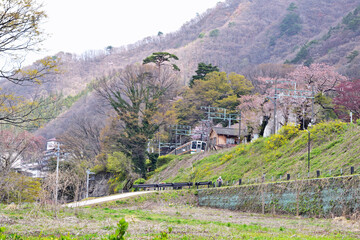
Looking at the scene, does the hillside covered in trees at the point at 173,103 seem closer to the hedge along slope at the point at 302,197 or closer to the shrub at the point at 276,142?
the shrub at the point at 276,142

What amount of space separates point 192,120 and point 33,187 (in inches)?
1238

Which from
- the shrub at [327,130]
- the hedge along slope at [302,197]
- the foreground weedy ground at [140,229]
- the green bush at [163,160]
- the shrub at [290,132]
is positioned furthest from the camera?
the green bush at [163,160]

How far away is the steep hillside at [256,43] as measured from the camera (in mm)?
107375

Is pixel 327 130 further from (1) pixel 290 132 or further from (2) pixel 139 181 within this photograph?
(2) pixel 139 181

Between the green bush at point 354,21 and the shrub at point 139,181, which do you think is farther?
the green bush at point 354,21

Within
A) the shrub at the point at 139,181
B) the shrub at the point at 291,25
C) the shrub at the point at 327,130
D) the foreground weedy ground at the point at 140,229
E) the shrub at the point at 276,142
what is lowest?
the shrub at the point at 139,181

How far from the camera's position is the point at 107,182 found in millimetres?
51062

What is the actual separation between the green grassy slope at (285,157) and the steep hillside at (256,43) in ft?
219

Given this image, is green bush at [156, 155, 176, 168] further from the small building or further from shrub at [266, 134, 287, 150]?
shrub at [266, 134, 287, 150]

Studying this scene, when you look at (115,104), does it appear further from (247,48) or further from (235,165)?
(247,48)

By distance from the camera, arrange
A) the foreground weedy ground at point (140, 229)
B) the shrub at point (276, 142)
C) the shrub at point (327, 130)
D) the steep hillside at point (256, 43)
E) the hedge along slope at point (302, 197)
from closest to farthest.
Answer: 1. the foreground weedy ground at point (140, 229)
2. the hedge along slope at point (302, 197)
3. the shrub at point (327, 130)
4. the shrub at point (276, 142)
5. the steep hillside at point (256, 43)

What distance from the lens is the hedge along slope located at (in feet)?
53.5

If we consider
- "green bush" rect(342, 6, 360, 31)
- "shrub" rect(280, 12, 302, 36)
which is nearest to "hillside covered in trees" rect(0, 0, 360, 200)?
"green bush" rect(342, 6, 360, 31)

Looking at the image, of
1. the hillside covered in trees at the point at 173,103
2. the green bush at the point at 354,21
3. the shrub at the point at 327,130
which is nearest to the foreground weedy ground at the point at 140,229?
the hillside covered in trees at the point at 173,103
